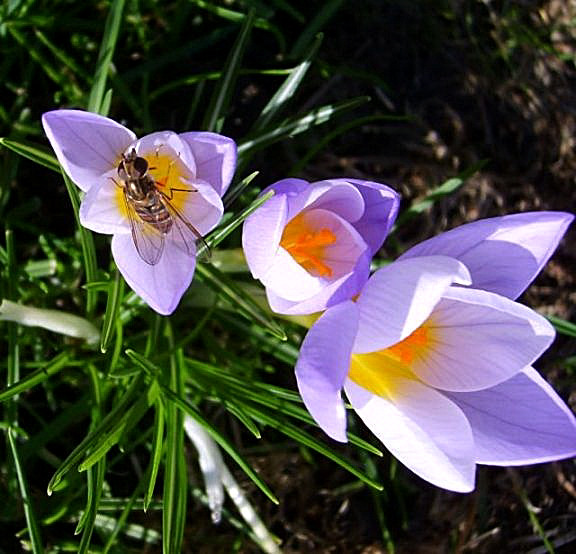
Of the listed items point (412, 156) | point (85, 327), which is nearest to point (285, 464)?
point (85, 327)

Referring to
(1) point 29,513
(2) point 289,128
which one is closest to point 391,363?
(2) point 289,128

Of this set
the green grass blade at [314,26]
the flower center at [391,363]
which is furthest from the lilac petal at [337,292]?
the green grass blade at [314,26]

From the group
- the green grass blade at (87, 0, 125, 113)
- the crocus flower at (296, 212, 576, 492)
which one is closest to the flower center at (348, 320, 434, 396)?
the crocus flower at (296, 212, 576, 492)

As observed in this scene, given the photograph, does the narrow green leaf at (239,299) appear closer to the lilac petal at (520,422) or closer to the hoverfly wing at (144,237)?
the hoverfly wing at (144,237)

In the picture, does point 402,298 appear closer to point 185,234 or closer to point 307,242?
point 307,242

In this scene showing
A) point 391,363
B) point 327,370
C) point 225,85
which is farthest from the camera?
point 225,85

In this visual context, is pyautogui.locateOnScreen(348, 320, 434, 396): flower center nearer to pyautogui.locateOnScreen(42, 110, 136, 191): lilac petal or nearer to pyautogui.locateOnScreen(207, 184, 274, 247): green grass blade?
pyautogui.locateOnScreen(207, 184, 274, 247): green grass blade
